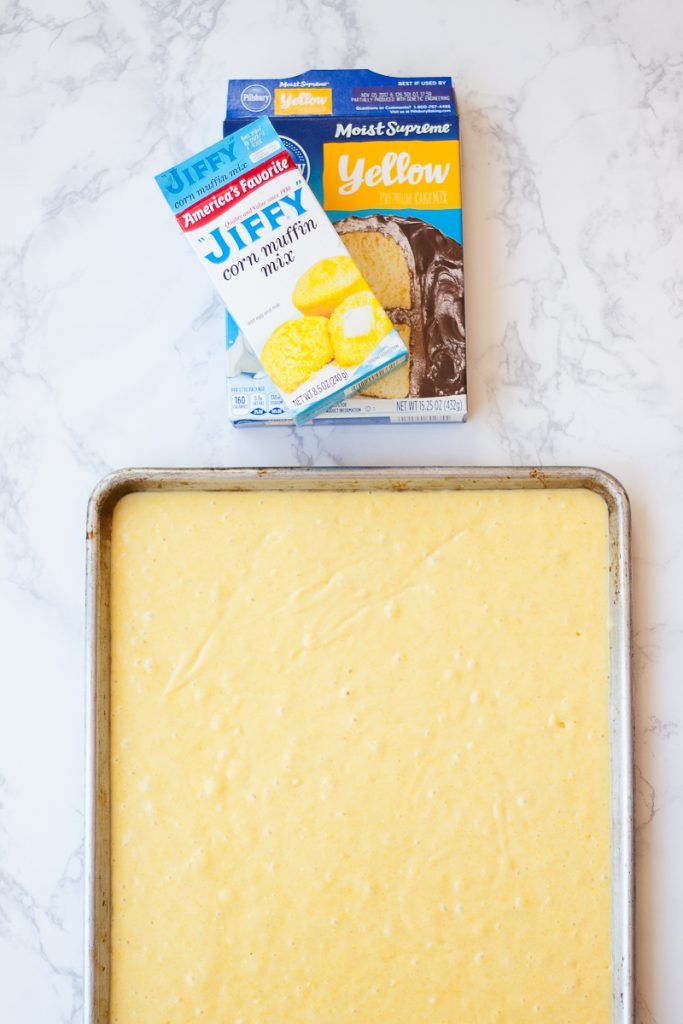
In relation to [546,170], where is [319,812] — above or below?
below

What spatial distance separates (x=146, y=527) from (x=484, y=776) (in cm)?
43

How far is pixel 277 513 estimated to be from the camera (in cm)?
90

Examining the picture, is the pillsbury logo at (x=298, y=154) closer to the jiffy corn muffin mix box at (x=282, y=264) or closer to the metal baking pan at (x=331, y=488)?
the jiffy corn muffin mix box at (x=282, y=264)

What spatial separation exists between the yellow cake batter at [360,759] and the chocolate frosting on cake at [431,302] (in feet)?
0.42

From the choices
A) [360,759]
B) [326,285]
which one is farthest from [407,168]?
[360,759]

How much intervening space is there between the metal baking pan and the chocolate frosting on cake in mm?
100

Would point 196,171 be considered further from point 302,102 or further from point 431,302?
point 431,302

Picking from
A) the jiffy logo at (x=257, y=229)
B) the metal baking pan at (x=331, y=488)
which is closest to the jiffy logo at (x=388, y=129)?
the jiffy logo at (x=257, y=229)

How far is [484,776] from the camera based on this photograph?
2.89ft

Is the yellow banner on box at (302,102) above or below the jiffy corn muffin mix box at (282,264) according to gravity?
above

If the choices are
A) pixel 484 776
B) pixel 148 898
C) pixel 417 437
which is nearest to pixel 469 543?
pixel 417 437

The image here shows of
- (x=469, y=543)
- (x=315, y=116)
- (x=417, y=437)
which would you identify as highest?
(x=315, y=116)

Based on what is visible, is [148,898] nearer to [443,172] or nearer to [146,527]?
[146,527]

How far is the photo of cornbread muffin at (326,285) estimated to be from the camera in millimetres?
822
